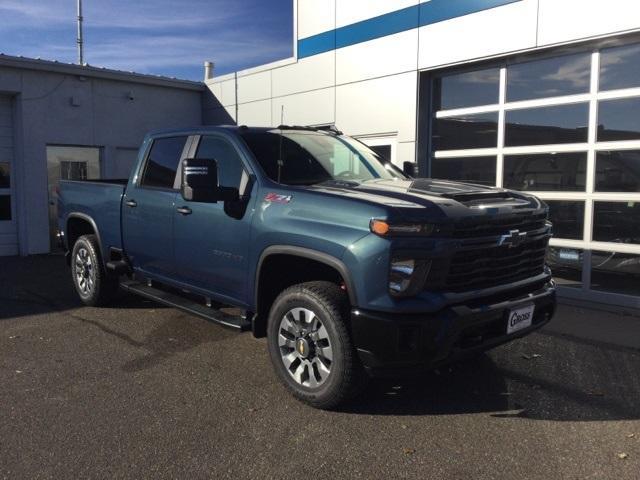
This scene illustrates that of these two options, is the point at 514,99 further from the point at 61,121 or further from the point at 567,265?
the point at 61,121

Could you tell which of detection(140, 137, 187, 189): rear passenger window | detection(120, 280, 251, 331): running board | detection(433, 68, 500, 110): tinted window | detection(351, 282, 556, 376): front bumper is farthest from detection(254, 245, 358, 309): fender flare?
detection(433, 68, 500, 110): tinted window

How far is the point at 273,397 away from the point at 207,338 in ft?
5.26

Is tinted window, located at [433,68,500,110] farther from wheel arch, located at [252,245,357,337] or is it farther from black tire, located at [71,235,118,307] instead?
black tire, located at [71,235,118,307]

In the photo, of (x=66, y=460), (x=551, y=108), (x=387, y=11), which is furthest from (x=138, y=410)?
(x=387, y=11)

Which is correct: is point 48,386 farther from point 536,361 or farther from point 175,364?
point 536,361

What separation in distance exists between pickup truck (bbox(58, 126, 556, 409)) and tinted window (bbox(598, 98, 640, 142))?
306cm

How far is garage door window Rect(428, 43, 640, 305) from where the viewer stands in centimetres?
664

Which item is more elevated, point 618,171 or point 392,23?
point 392,23

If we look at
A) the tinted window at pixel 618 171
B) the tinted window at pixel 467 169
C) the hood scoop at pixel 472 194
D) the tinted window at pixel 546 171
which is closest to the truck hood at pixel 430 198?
the hood scoop at pixel 472 194

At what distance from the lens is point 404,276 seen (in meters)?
3.41

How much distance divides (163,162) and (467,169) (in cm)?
459

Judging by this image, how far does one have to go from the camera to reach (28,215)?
11.3 meters

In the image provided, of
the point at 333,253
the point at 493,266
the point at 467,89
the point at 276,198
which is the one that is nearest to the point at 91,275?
the point at 276,198

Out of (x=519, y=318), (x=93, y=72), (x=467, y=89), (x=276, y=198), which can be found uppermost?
(x=93, y=72)
